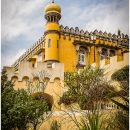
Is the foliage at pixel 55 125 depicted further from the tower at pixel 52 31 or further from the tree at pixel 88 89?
the tower at pixel 52 31

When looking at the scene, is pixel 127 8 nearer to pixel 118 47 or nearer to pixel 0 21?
pixel 0 21

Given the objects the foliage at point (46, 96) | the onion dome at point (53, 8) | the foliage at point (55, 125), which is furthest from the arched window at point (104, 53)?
the foliage at point (55, 125)

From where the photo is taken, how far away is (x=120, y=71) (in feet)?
32.0

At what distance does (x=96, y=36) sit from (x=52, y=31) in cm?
195

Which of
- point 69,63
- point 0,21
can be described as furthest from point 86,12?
point 69,63

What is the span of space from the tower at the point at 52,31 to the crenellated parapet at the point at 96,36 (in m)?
0.43

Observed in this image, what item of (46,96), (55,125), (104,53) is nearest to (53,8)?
(104,53)

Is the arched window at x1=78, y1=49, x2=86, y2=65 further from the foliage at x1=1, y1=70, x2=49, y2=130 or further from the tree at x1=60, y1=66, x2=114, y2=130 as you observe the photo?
the foliage at x1=1, y1=70, x2=49, y2=130

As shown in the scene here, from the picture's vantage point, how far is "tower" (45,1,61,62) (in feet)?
42.1

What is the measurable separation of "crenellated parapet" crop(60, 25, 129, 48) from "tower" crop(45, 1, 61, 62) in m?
0.43

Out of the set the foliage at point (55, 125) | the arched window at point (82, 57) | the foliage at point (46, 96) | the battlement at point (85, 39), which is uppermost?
the battlement at point (85, 39)

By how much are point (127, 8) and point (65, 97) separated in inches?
255

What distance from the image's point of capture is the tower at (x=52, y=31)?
12.8 metres

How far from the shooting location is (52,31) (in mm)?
12953
